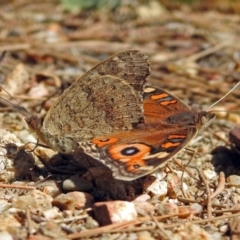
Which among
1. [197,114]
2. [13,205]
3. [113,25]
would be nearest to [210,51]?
[113,25]

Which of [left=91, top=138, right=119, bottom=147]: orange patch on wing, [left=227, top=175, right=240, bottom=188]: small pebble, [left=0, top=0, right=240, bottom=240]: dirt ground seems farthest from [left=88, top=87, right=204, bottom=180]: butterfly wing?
[left=227, top=175, right=240, bottom=188]: small pebble

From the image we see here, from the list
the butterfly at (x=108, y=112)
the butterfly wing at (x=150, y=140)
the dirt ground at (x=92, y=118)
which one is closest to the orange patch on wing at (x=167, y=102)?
the butterfly wing at (x=150, y=140)

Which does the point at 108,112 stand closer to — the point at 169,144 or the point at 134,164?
the point at 169,144

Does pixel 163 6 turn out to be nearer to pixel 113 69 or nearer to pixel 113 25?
pixel 113 25

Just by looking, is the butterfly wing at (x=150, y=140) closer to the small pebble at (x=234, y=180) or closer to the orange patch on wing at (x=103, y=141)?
the orange patch on wing at (x=103, y=141)

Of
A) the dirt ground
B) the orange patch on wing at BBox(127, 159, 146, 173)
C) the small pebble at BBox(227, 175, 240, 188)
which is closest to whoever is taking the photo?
the orange patch on wing at BBox(127, 159, 146, 173)

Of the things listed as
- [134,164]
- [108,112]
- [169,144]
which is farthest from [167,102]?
[134,164]

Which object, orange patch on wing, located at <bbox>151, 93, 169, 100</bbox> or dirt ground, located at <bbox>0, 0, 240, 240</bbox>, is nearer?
dirt ground, located at <bbox>0, 0, 240, 240</bbox>

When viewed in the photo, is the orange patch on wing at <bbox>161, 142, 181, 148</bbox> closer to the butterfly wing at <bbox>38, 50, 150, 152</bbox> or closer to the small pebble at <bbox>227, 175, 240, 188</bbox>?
the butterfly wing at <bbox>38, 50, 150, 152</bbox>

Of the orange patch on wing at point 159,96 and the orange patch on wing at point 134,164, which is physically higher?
the orange patch on wing at point 159,96
